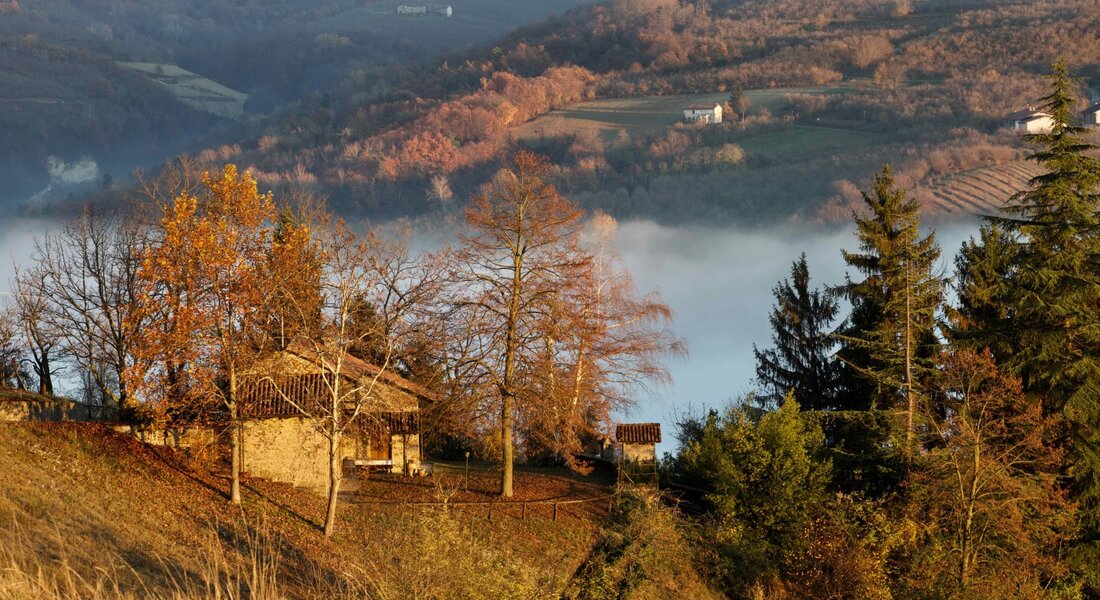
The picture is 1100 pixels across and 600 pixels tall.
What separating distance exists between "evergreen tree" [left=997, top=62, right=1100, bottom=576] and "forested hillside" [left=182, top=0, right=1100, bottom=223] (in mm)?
71749

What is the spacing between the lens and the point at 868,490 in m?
31.9

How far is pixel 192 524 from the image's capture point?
22.2 meters

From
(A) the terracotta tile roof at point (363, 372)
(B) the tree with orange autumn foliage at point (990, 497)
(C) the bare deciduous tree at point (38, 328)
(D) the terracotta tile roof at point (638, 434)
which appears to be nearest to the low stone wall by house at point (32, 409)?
(C) the bare deciduous tree at point (38, 328)

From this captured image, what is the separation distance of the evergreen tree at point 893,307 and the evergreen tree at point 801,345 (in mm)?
2192

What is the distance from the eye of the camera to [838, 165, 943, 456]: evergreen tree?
32.2 m

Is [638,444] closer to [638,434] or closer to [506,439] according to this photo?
[638,434]

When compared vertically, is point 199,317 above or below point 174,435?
above

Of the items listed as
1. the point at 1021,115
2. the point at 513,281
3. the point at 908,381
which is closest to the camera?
the point at 513,281

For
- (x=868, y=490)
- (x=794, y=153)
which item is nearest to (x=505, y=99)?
(x=794, y=153)

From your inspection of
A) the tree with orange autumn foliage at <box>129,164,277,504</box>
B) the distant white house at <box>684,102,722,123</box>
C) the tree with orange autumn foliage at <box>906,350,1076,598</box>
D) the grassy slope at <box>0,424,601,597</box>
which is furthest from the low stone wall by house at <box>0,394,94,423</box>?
the distant white house at <box>684,102,722,123</box>

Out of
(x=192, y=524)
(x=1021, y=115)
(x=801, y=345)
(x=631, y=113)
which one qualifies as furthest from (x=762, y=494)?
(x=631, y=113)

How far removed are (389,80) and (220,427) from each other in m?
169

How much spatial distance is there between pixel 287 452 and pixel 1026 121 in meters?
102

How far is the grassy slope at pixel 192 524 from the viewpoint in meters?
15.7
